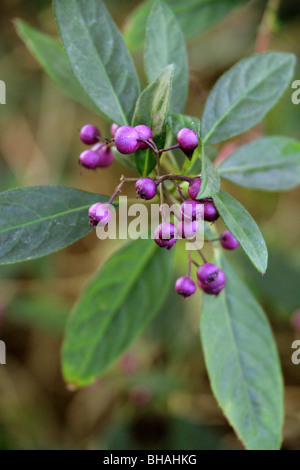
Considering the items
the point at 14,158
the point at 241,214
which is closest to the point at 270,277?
the point at 241,214

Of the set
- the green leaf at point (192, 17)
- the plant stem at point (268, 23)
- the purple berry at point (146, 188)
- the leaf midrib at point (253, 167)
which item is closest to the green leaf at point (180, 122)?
the purple berry at point (146, 188)

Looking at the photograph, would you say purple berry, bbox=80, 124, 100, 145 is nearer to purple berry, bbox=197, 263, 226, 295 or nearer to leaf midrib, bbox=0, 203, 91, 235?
leaf midrib, bbox=0, 203, 91, 235

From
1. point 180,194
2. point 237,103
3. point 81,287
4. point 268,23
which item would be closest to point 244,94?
point 237,103

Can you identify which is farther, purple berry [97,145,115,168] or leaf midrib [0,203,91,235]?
purple berry [97,145,115,168]

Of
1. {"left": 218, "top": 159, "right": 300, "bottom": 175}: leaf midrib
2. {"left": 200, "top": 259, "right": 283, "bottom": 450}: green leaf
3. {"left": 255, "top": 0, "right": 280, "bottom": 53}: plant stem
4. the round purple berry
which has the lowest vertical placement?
{"left": 200, "top": 259, "right": 283, "bottom": 450}: green leaf

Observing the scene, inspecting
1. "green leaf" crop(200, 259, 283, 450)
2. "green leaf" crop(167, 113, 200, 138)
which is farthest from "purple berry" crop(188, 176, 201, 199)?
"green leaf" crop(200, 259, 283, 450)

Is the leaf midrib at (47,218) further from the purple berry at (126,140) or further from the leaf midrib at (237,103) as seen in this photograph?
the leaf midrib at (237,103)

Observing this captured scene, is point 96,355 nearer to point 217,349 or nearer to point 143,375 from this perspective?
point 217,349
